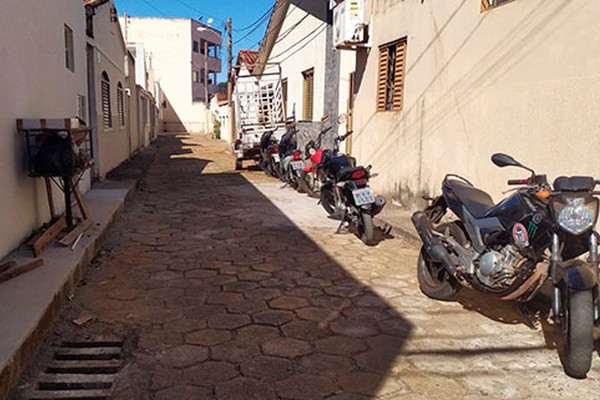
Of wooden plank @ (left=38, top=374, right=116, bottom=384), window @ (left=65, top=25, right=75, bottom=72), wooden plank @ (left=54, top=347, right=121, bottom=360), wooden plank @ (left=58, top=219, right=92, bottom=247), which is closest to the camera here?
wooden plank @ (left=38, top=374, right=116, bottom=384)

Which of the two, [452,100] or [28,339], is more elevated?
[452,100]

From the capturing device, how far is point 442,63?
5973 mm

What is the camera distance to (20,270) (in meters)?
3.62

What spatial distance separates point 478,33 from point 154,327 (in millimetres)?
4481

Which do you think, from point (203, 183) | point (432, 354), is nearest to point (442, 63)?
point (432, 354)

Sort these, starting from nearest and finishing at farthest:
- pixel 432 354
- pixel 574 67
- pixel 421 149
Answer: pixel 432 354
pixel 574 67
pixel 421 149

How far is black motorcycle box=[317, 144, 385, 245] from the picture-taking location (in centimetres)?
Answer: 562

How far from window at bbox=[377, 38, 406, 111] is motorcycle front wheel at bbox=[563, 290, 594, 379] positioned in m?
4.84

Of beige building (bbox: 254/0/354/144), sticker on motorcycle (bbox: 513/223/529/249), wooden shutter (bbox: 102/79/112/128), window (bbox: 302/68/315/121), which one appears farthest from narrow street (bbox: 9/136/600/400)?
window (bbox: 302/68/315/121)

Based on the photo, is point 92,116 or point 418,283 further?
point 92,116

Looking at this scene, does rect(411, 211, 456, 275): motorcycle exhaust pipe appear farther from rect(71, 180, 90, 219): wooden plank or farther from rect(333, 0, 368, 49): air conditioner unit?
rect(333, 0, 368, 49): air conditioner unit

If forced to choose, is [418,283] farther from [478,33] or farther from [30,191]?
[30,191]

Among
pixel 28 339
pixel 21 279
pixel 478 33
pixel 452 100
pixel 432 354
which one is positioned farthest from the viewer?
pixel 452 100

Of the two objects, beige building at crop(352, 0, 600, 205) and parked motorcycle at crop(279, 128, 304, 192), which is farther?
parked motorcycle at crop(279, 128, 304, 192)
